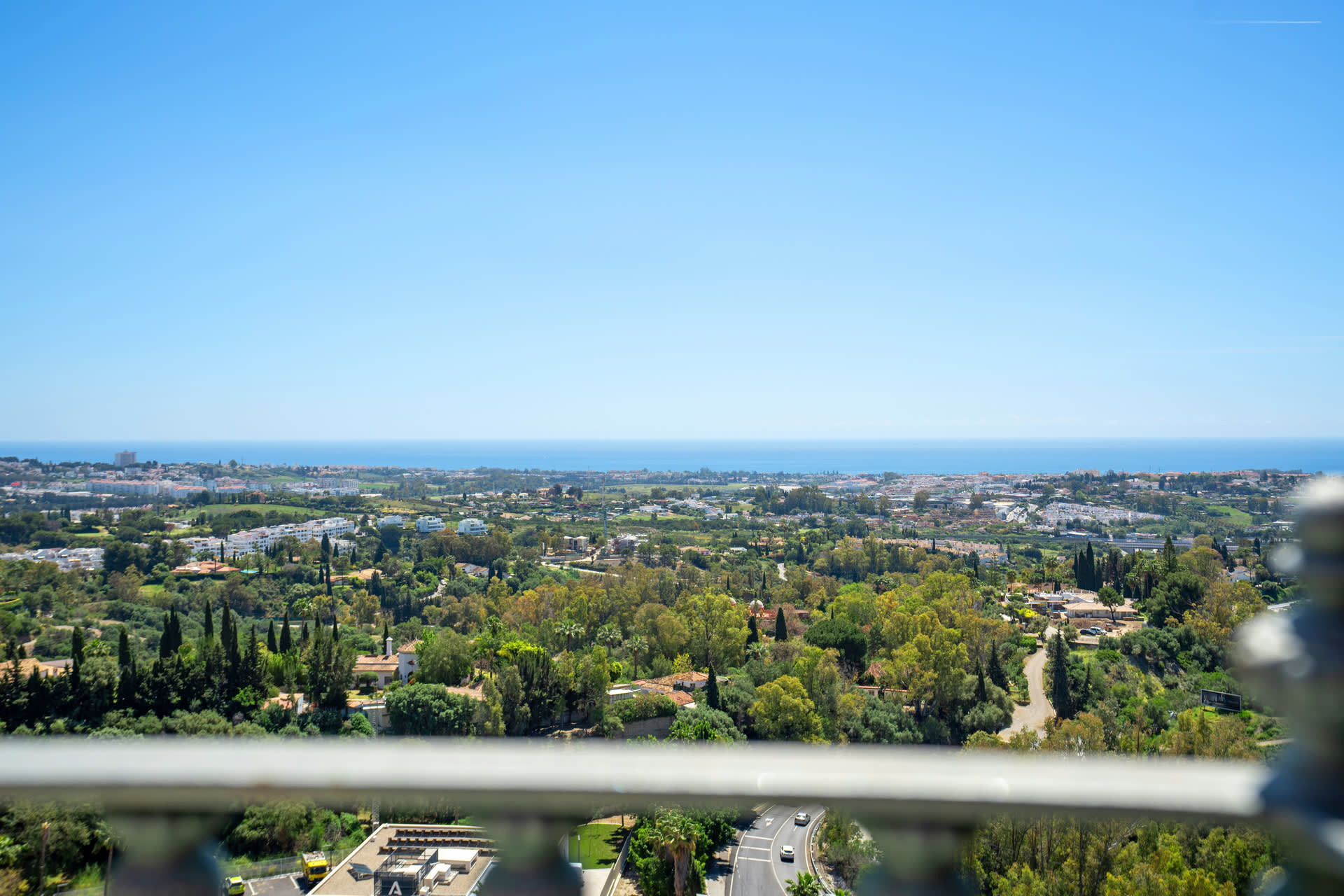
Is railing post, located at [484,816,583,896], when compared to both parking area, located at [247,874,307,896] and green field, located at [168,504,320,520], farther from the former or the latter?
green field, located at [168,504,320,520]

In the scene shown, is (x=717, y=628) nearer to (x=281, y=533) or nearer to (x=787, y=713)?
(x=787, y=713)

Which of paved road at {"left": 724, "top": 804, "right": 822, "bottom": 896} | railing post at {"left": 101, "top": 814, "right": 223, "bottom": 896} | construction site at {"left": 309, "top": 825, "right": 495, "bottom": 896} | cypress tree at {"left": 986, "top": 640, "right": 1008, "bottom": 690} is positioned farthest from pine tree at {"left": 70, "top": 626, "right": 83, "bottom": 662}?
cypress tree at {"left": 986, "top": 640, "right": 1008, "bottom": 690}

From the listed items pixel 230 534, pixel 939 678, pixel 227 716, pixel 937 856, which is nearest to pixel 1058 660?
pixel 939 678

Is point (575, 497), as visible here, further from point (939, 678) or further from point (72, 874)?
point (72, 874)

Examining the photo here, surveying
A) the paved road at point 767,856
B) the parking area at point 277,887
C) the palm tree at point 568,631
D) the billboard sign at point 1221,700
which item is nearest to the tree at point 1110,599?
the billboard sign at point 1221,700

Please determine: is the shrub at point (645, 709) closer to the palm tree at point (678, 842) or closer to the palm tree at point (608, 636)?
the palm tree at point (678, 842)

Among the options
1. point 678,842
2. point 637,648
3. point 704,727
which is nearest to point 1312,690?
point 678,842
